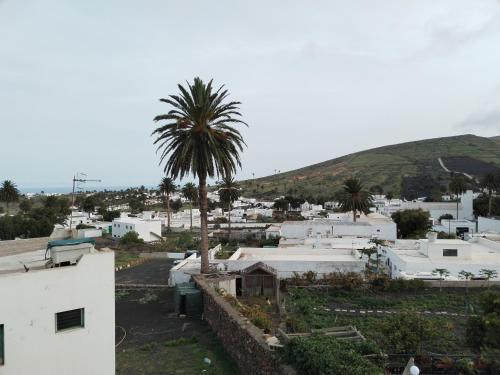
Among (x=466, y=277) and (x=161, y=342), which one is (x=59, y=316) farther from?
(x=466, y=277)

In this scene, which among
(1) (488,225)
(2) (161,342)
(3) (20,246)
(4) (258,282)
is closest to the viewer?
(3) (20,246)

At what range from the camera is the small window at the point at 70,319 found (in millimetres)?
9218

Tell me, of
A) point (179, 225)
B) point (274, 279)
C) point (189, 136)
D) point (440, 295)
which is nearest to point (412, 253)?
point (440, 295)

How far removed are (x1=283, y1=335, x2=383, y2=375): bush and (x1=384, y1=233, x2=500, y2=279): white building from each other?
1898cm

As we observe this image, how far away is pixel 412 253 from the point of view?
3148cm

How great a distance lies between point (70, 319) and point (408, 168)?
157659mm

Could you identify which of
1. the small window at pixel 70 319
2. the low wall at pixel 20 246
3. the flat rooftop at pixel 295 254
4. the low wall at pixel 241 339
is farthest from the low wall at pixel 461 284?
the small window at pixel 70 319

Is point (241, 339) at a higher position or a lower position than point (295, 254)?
lower

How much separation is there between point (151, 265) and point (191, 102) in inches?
808

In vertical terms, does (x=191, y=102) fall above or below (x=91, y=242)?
above

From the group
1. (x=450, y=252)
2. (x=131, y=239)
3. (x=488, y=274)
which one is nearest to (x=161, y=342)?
(x=488, y=274)

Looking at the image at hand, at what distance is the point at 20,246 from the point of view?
42.5 feet

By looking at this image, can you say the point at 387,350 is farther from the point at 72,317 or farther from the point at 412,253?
the point at 412,253

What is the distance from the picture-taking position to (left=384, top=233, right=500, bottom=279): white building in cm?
2744
